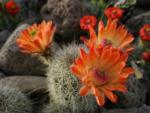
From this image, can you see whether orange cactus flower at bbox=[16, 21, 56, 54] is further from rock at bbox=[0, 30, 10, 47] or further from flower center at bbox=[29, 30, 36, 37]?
rock at bbox=[0, 30, 10, 47]


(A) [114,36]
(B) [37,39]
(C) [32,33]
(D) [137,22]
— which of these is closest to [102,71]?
(A) [114,36]

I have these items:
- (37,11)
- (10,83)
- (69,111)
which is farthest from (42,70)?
(37,11)

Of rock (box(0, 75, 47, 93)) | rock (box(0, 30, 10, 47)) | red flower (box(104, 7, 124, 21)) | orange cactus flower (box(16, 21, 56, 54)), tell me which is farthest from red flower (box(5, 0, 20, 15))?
orange cactus flower (box(16, 21, 56, 54))

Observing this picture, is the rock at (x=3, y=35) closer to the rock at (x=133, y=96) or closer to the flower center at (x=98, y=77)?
the rock at (x=133, y=96)

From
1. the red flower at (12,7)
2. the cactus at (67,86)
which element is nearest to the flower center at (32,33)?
the cactus at (67,86)

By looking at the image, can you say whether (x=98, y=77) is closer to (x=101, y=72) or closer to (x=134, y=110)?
(x=101, y=72)
